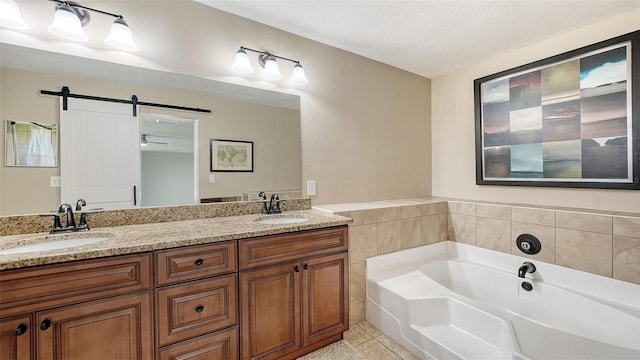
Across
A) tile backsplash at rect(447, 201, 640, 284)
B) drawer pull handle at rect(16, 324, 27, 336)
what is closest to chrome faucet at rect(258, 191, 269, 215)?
drawer pull handle at rect(16, 324, 27, 336)

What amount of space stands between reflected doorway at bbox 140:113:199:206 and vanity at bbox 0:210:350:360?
198mm

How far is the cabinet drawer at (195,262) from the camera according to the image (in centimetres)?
123

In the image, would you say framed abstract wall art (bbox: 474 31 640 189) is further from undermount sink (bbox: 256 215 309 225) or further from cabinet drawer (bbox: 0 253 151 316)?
cabinet drawer (bbox: 0 253 151 316)

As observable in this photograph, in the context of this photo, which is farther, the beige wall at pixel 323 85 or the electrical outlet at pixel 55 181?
the beige wall at pixel 323 85

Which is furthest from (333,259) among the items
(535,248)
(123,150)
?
(535,248)

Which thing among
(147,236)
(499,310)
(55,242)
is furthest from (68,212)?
(499,310)

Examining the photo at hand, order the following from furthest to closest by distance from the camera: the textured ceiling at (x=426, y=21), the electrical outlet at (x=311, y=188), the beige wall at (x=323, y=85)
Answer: the electrical outlet at (x=311, y=188)
the textured ceiling at (x=426, y=21)
the beige wall at (x=323, y=85)

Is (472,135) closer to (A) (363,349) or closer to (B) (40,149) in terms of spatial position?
(A) (363,349)

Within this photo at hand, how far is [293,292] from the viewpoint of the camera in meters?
1.59

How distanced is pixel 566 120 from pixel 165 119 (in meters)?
3.04

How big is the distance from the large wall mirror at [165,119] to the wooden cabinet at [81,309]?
619mm

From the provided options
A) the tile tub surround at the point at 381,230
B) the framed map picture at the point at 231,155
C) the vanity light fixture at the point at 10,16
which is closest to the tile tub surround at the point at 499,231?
the tile tub surround at the point at 381,230

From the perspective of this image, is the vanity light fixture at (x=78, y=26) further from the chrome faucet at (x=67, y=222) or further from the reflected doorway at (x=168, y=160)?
the chrome faucet at (x=67, y=222)

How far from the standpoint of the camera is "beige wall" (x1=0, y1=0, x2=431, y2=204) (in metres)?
1.64
